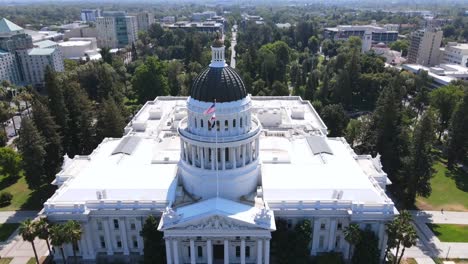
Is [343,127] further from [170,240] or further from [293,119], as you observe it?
[170,240]

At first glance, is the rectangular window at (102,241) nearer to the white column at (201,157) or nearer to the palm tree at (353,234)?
the white column at (201,157)

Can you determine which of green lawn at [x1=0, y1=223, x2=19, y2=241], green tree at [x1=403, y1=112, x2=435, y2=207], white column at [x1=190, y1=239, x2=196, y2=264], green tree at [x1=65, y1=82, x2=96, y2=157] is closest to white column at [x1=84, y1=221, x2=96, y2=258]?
white column at [x1=190, y1=239, x2=196, y2=264]

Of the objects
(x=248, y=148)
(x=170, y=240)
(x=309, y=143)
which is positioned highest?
(x=248, y=148)

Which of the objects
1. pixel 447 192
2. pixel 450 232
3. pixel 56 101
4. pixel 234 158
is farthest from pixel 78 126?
pixel 447 192

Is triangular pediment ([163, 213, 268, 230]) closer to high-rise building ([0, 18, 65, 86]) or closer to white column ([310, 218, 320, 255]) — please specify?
white column ([310, 218, 320, 255])

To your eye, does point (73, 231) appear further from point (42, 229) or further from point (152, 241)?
point (152, 241)

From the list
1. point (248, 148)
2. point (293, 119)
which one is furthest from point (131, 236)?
point (293, 119)
